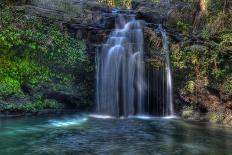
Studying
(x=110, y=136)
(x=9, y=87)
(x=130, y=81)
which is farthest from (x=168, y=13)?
(x=110, y=136)

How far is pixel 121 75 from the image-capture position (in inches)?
756

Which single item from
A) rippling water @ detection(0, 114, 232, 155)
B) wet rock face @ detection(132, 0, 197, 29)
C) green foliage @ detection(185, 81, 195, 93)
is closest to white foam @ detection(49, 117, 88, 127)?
rippling water @ detection(0, 114, 232, 155)

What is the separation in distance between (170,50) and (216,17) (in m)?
3.10

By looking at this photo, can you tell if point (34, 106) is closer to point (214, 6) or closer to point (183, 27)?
A: point (183, 27)

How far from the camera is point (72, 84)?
19.5m

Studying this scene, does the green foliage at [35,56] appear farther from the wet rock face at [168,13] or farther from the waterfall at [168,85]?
the wet rock face at [168,13]

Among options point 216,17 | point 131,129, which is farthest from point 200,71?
point 131,129

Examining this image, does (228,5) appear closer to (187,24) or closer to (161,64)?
(187,24)

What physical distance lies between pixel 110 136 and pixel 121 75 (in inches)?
240

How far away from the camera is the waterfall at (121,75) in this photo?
18.9 meters

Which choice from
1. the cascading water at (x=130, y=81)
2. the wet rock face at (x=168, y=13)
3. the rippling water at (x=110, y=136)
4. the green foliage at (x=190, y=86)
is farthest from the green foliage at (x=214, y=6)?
the rippling water at (x=110, y=136)

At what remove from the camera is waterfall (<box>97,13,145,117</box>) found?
61.9 ft

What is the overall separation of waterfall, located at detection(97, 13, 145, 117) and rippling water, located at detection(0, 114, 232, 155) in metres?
1.47

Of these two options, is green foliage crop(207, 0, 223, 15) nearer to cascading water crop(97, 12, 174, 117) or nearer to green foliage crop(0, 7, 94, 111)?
cascading water crop(97, 12, 174, 117)
